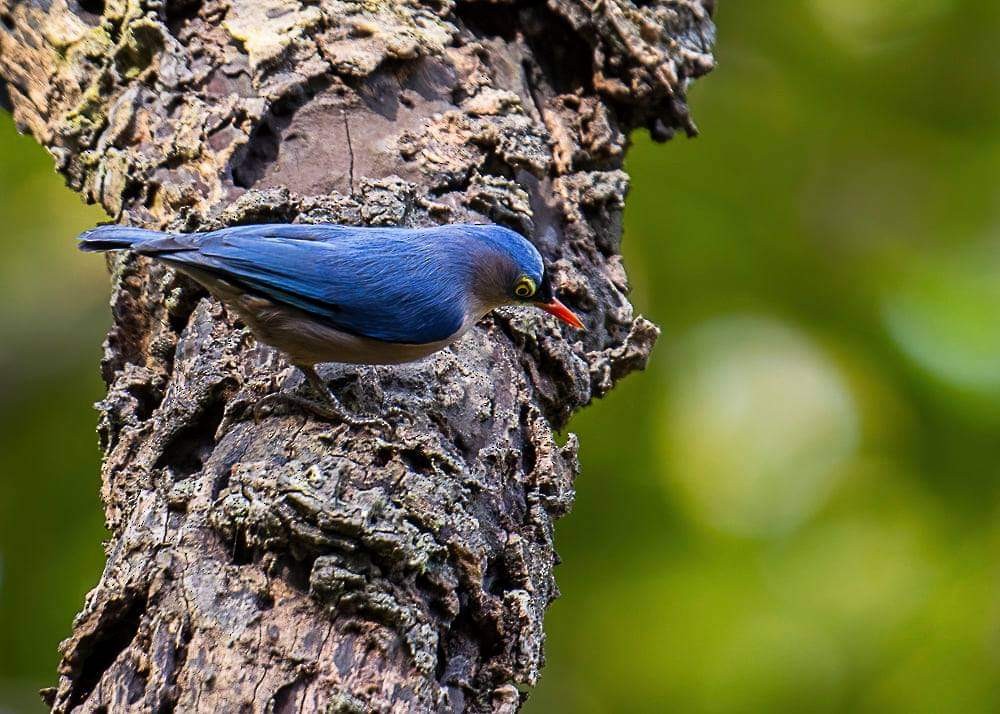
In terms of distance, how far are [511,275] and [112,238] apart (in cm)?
126

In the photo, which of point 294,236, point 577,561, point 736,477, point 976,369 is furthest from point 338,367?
point 976,369

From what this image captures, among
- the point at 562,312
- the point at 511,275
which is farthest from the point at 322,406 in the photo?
the point at 562,312

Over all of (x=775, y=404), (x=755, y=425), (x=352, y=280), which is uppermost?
(x=352, y=280)

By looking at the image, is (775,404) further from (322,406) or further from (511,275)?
(322,406)

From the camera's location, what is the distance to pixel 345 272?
3525 millimetres

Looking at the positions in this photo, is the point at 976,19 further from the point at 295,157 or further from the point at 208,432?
the point at 208,432

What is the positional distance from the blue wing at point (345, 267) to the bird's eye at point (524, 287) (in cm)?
18

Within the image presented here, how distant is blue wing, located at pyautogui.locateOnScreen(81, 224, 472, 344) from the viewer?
10.9 ft

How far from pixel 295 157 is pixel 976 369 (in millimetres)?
2798

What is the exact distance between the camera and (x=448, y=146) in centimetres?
381

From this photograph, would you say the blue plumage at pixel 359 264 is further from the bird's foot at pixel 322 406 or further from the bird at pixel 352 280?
the bird's foot at pixel 322 406

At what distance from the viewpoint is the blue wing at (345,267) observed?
3322 mm

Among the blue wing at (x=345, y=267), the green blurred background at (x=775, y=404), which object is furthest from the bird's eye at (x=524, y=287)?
the green blurred background at (x=775, y=404)

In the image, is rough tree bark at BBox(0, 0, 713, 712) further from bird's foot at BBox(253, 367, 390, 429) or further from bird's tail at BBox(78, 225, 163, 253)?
bird's tail at BBox(78, 225, 163, 253)
